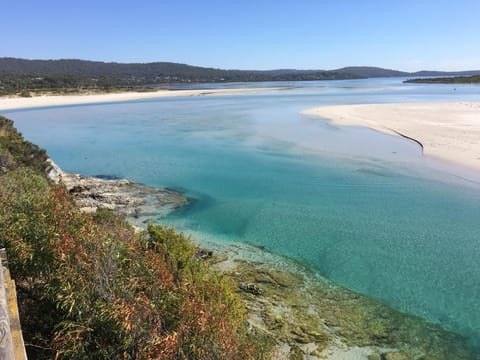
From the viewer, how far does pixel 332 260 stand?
12023 mm

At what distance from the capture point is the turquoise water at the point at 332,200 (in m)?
10.9

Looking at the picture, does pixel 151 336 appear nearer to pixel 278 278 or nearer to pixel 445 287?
pixel 278 278

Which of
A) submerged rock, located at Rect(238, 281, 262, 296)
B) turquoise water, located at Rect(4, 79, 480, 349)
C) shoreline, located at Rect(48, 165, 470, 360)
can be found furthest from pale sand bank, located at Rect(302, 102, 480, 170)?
submerged rock, located at Rect(238, 281, 262, 296)

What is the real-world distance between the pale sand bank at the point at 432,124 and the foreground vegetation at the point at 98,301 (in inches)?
834

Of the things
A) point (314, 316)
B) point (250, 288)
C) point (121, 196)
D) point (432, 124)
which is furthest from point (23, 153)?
point (432, 124)

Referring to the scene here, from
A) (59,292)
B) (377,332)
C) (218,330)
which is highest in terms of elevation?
(59,292)

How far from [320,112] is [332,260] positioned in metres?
39.1

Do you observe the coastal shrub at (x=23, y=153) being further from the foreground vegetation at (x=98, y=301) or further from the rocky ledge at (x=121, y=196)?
the foreground vegetation at (x=98, y=301)

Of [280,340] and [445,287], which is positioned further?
[445,287]

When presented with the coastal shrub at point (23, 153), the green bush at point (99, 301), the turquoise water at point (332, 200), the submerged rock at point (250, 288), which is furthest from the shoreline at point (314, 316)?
the coastal shrub at point (23, 153)

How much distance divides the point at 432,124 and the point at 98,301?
37107 mm

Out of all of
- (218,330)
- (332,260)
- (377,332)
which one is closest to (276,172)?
(332,260)

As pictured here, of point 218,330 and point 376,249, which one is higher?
point 218,330

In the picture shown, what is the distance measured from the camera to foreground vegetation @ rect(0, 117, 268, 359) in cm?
464
